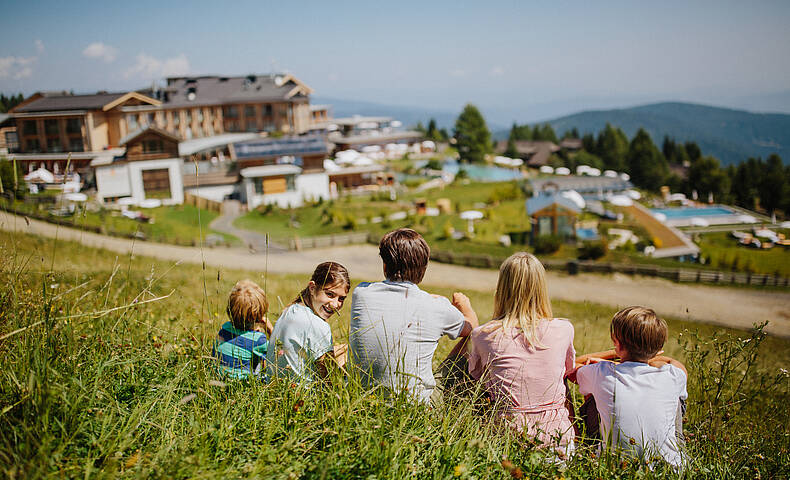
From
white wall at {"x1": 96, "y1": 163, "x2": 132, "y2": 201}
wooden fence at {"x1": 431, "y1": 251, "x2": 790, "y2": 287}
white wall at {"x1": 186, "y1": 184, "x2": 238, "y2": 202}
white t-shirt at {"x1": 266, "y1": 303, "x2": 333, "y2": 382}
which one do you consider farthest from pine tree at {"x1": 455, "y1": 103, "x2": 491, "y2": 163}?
white t-shirt at {"x1": 266, "y1": 303, "x2": 333, "y2": 382}

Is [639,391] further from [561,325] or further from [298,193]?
[298,193]

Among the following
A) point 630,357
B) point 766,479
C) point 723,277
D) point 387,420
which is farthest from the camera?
point 723,277

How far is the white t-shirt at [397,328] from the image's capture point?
2703 mm

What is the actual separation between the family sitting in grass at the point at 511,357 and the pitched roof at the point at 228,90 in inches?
2021

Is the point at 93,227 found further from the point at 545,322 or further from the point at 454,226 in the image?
the point at 545,322

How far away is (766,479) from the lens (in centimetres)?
238

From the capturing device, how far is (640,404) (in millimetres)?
2533

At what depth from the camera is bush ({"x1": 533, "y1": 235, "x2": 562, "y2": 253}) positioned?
23.1 meters

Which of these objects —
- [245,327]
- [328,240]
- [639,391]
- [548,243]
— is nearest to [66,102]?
[328,240]

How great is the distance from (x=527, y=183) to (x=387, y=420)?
4181cm

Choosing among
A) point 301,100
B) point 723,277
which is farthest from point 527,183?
point 301,100

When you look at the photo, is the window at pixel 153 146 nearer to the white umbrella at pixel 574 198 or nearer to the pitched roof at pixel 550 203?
the pitched roof at pixel 550 203

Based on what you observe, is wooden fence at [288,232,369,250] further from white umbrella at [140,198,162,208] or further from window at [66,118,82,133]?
window at [66,118,82,133]

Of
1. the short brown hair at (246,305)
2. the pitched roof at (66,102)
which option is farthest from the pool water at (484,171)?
the short brown hair at (246,305)
